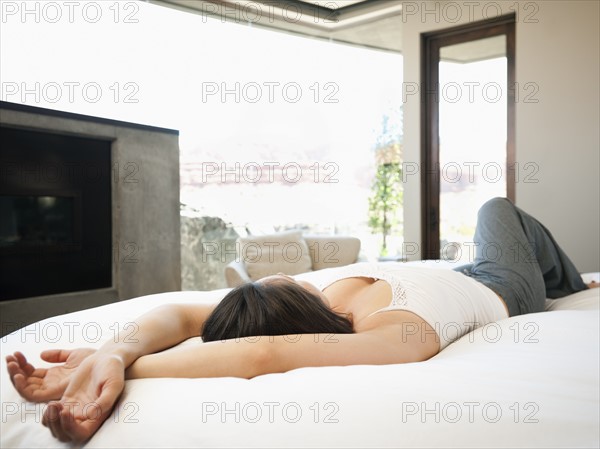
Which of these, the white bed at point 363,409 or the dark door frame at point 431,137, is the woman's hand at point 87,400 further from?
the dark door frame at point 431,137

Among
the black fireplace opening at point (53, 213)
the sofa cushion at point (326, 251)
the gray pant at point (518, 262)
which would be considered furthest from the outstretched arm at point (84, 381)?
the sofa cushion at point (326, 251)

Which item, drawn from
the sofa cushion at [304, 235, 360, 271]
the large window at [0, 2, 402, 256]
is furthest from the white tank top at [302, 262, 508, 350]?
the large window at [0, 2, 402, 256]

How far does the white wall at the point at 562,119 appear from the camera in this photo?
14.1 ft

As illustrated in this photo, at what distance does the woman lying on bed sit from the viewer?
1.07 metres

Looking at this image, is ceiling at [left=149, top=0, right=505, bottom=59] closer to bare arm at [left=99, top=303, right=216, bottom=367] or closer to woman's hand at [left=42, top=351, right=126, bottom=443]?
bare arm at [left=99, top=303, right=216, bottom=367]

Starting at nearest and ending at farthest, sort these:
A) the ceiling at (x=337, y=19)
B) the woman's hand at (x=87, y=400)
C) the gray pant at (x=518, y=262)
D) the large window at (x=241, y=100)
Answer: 1. the woman's hand at (x=87, y=400)
2. the gray pant at (x=518, y=262)
3. the large window at (x=241, y=100)
4. the ceiling at (x=337, y=19)

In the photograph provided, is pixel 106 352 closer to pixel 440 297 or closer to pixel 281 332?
pixel 281 332

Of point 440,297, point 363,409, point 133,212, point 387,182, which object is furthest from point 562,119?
point 363,409

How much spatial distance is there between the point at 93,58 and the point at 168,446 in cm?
375

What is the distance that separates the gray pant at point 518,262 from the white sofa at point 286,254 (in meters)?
2.08

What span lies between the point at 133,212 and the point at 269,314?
130 inches

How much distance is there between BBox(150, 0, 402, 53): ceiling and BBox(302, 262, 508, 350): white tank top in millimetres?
3805

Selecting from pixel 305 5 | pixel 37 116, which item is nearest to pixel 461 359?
pixel 37 116

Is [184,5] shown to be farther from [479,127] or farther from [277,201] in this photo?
[479,127]
